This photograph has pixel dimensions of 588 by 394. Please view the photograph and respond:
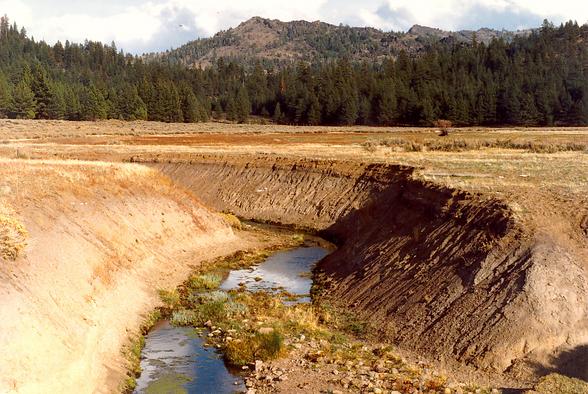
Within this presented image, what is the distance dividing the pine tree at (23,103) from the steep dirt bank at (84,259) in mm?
121010

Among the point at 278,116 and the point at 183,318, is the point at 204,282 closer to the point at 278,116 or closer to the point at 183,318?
the point at 183,318

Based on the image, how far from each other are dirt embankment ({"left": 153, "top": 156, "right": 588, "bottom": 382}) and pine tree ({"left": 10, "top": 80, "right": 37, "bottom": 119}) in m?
128

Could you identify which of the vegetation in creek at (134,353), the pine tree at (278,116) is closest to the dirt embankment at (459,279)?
the vegetation in creek at (134,353)

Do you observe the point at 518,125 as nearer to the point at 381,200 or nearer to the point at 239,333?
the point at 381,200

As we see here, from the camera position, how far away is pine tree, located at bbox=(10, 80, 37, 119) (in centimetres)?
14800

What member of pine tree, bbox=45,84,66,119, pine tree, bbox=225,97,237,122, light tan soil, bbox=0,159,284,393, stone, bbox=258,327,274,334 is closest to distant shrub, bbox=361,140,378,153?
light tan soil, bbox=0,159,284,393

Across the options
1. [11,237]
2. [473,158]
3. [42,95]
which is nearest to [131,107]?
[42,95]

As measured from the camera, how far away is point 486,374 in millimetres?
19406

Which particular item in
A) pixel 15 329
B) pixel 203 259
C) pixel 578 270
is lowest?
pixel 203 259

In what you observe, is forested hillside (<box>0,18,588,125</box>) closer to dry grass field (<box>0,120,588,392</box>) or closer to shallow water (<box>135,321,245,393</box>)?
dry grass field (<box>0,120,588,392</box>)

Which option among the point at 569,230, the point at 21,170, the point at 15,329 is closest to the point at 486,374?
the point at 569,230

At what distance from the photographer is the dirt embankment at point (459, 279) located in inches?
800

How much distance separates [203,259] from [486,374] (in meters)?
22.9

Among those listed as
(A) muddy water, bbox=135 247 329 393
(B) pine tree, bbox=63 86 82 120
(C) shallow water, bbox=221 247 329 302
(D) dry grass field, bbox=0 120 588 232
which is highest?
(B) pine tree, bbox=63 86 82 120
